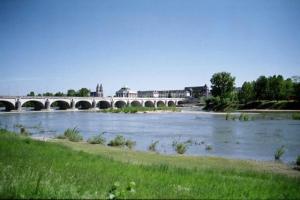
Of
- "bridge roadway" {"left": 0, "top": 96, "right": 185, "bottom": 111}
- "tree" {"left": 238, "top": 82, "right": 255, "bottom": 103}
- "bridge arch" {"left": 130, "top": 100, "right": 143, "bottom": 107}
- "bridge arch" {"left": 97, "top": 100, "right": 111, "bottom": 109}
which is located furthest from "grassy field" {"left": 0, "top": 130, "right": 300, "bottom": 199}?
"bridge arch" {"left": 130, "top": 100, "right": 143, "bottom": 107}

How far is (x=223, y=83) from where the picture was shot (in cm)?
12356

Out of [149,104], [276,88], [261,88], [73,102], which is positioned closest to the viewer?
[276,88]

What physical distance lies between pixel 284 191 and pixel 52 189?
7162mm

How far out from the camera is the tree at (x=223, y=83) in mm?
122750

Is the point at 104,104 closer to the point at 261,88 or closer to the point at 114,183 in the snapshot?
the point at 261,88

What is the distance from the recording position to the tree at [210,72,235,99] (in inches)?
4833

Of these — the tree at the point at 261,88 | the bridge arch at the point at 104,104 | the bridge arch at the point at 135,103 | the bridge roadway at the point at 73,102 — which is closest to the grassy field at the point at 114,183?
the bridge roadway at the point at 73,102

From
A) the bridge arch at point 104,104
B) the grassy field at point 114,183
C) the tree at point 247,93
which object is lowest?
the grassy field at point 114,183

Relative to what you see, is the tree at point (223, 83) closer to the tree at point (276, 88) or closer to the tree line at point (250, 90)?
the tree line at point (250, 90)

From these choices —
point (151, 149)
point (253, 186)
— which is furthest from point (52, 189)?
point (151, 149)

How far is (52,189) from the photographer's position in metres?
8.87

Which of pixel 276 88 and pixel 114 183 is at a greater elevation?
pixel 276 88

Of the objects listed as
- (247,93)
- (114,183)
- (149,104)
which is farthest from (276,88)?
(114,183)

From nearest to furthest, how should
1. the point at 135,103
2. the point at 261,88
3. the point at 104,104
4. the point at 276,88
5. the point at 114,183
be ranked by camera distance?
1. the point at 114,183
2. the point at 276,88
3. the point at 261,88
4. the point at 104,104
5. the point at 135,103
